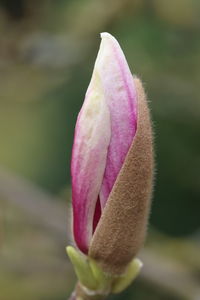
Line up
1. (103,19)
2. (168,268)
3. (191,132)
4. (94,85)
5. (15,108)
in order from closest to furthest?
(94,85), (168,268), (103,19), (191,132), (15,108)

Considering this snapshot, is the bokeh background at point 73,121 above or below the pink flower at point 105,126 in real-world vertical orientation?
below

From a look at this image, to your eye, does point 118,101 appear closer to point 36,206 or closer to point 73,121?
point 36,206

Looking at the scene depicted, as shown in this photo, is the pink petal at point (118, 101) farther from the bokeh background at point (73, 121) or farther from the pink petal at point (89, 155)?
the bokeh background at point (73, 121)

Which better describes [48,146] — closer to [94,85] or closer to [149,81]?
[149,81]

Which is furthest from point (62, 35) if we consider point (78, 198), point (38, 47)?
point (78, 198)

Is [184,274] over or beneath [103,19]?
beneath

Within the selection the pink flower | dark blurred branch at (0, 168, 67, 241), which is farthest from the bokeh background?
the pink flower

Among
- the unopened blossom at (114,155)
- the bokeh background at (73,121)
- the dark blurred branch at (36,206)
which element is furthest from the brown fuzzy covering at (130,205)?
the dark blurred branch at (36,206)

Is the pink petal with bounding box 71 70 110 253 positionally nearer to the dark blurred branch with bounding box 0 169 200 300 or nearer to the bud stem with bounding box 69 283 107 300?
the bud stem with bounding box 69 283 107 300

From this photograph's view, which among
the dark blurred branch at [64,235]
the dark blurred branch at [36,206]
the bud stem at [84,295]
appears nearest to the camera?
the bud stem at [84,295]
